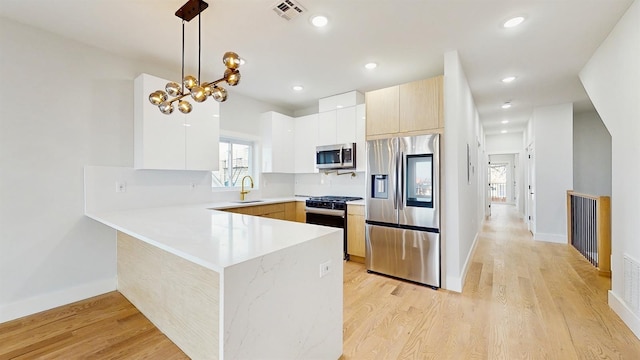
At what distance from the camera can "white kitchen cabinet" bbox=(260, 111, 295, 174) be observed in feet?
14.9

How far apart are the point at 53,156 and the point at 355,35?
124 inches

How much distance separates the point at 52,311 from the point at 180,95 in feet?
7.91

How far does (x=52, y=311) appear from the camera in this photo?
97.6 inches

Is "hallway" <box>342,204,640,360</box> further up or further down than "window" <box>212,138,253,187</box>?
further down

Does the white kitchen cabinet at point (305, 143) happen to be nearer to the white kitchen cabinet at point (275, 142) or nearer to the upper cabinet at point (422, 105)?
the white kitchen cabinet at point (275, 142)

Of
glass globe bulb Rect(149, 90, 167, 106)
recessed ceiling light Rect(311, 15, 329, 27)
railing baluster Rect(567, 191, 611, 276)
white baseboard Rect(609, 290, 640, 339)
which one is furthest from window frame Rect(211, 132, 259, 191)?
railing baluster Rect(567, 191, 611, 276)

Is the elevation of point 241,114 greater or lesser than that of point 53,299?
greater

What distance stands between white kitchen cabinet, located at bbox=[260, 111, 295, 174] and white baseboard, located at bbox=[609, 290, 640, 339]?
13.9 feet

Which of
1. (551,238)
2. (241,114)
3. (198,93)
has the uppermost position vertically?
(241,114)

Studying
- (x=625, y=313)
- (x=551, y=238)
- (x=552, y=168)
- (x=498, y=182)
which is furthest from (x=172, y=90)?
(x=498, y=182)

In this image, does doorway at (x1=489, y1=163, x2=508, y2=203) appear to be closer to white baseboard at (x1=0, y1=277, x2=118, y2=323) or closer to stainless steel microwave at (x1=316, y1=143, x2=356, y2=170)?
stainless steel microwave at (x1=316, y1=143, x2=356, y2=170)

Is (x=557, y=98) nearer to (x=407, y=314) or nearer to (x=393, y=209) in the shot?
(x=393, y=209)

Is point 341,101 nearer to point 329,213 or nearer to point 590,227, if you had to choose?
point 329,213

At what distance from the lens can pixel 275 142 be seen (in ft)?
15.0
